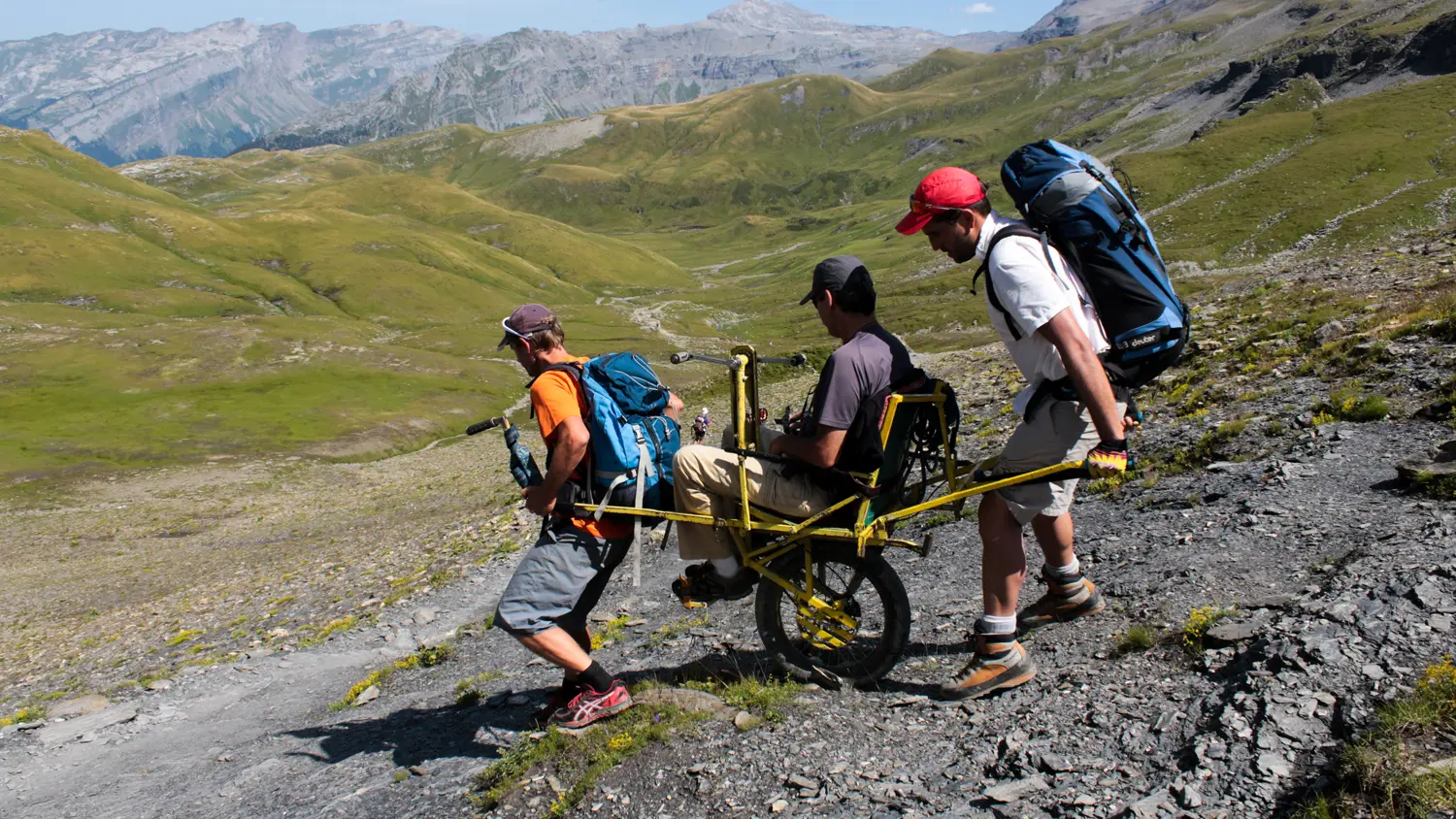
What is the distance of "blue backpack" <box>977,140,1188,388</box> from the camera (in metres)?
6.10

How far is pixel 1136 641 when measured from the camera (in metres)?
7.07

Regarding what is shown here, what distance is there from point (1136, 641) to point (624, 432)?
15.9 ft

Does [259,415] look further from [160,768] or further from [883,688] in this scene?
[883,688]

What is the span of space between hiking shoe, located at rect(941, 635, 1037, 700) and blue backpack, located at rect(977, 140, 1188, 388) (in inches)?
96.2

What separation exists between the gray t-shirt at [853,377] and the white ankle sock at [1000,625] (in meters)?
2.16

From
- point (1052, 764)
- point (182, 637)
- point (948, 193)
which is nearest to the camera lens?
point (1052, 764)

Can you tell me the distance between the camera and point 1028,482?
657 centimetres

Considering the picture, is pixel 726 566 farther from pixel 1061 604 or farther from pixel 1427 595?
pixel 1427 595

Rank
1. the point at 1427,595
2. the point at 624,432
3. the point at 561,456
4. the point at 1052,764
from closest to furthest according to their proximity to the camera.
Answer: the point at 1052,764
the point at 1427,595
the point at 561,456
the point at 624,432

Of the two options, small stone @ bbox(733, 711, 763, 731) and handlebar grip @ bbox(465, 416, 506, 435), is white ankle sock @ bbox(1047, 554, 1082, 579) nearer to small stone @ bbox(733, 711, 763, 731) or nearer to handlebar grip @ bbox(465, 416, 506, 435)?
small stone @ bbox(733, 711, 763, 731)

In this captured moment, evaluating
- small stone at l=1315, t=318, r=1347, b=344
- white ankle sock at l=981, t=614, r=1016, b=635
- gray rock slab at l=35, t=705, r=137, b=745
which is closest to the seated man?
white ankle sock at l=981, t=614, r=1016, b=635

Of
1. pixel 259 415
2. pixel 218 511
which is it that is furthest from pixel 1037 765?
pixel 259 415

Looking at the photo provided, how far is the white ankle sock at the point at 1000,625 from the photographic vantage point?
6.94 m

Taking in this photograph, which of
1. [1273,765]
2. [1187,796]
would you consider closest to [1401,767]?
[1273,765]
